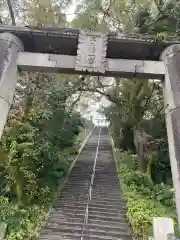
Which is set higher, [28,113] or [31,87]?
[31,87]

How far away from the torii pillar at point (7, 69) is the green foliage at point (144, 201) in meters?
5.86

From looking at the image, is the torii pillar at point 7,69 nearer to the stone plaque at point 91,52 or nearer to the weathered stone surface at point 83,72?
the weathered stone surface at point 83,72

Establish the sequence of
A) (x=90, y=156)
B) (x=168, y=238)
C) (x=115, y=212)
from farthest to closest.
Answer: (x=90, y=156) < (x=115, y=212) < (x=168, y=238)

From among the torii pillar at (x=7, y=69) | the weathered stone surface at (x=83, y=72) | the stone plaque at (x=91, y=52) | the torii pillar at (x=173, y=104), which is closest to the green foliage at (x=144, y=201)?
the torii pillar at (x=173, y=104)

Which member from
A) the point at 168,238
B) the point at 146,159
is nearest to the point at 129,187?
the point at 146,159

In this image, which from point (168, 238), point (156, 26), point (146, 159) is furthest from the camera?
point (146, 159)

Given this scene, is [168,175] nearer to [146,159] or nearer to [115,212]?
[146,159]

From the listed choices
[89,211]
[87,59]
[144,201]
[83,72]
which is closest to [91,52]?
[87,59]

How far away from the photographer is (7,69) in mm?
6934

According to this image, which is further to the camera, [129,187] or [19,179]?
[129,187]

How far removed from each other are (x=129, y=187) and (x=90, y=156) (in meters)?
7.46

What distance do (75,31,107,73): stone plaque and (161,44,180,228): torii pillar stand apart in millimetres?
1829

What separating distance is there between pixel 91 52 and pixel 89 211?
21.1 ft

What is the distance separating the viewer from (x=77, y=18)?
1523 centimetres
